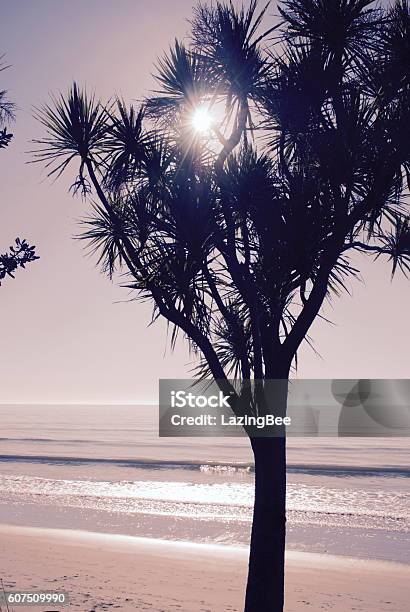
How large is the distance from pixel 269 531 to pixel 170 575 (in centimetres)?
578

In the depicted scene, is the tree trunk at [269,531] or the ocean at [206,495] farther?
the ocean at [206,495]

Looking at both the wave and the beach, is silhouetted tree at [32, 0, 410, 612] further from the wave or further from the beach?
the wave

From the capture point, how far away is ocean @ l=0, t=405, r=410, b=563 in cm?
1848

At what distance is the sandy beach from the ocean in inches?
71.4

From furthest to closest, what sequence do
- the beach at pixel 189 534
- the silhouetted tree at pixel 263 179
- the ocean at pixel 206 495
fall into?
the ocean at pixel 206 495, the beach at pixel 189 534, the silhouetted tree at pixel 263 179

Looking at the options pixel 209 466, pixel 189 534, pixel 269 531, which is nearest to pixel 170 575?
pixel 269 531

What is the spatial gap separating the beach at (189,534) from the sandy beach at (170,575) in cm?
3

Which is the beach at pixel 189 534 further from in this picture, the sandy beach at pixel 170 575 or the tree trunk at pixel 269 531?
the tree trunk at pixel 269 531

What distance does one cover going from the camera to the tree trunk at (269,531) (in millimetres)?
6750

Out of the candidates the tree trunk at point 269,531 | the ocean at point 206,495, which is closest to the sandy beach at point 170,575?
the ocean at point 206,495

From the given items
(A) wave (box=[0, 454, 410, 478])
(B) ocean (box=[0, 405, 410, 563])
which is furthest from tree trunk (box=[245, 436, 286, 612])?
(A) wave (box=[0, 454, 410, 478])

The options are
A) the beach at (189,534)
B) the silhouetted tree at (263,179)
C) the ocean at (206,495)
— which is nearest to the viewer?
the silhouetted tree at (263,179)

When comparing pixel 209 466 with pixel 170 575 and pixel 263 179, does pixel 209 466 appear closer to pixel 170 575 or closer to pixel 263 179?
pixel 170 575

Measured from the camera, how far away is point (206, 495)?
2731 cm
